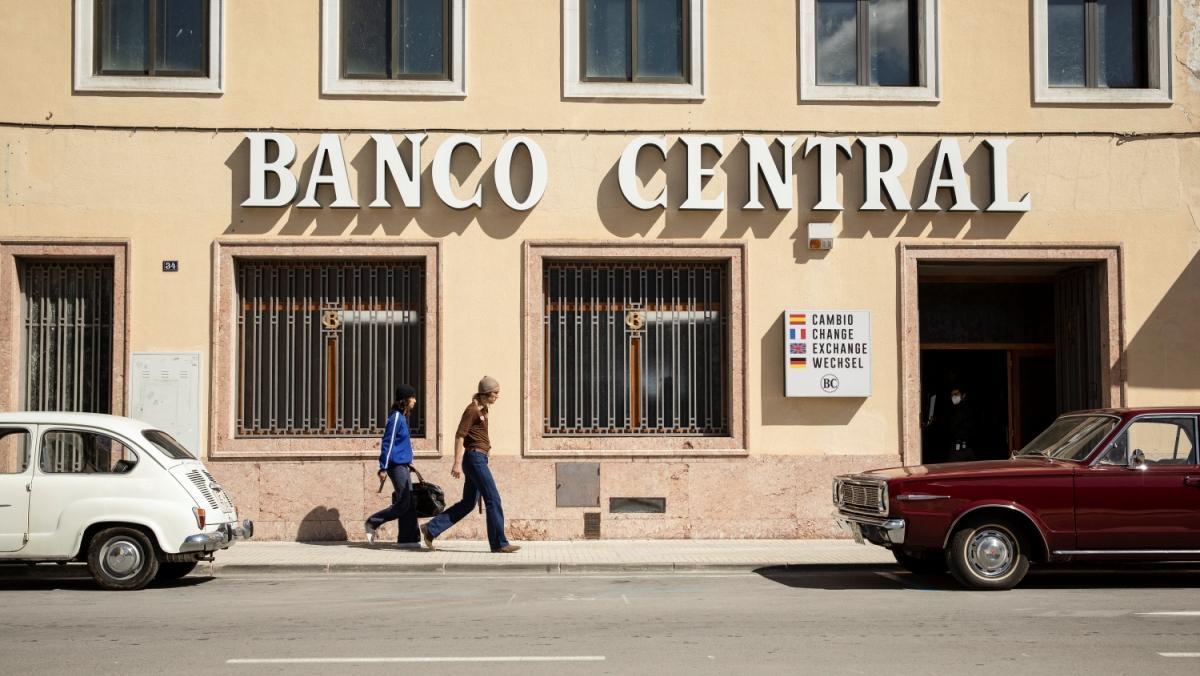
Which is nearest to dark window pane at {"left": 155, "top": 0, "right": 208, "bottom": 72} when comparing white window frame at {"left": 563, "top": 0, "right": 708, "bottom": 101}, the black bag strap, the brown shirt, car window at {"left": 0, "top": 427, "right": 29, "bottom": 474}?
white window frame at {"left": 563, "top": 0, "right": 708, "bottom": 101}

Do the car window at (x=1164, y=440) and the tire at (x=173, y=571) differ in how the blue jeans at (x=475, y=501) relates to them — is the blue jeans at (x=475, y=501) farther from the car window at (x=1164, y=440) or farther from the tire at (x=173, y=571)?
the car window at (x=1164, y=440)

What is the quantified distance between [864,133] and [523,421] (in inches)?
216

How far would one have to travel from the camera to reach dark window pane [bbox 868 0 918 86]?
51.6ft

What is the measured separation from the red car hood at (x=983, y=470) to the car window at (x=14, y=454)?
761 cm

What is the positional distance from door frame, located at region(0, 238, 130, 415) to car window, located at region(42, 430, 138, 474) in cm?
368

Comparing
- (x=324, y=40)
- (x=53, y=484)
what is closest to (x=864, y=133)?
(x=324, y=40)

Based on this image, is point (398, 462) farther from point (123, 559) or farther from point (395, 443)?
point (123, 559)

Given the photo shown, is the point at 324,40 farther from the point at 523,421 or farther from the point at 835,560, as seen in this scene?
the point at 835,560

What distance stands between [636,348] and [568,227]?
1.74 metres

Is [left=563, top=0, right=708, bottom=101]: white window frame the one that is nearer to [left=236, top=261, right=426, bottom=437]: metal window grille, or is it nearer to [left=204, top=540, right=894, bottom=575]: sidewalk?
[left=236, top=261, right=426, bottom=437]: metal window grille

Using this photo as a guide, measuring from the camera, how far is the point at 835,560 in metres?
12.9

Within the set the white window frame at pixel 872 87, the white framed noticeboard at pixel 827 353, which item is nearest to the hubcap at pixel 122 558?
the white framed noticeboard at pixel 827 353

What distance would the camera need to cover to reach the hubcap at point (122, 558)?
1113 cm

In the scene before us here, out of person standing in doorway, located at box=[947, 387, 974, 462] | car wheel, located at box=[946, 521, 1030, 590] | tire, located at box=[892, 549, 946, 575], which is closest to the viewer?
car wheel, located at box=[946, 521, 1030, 590]
